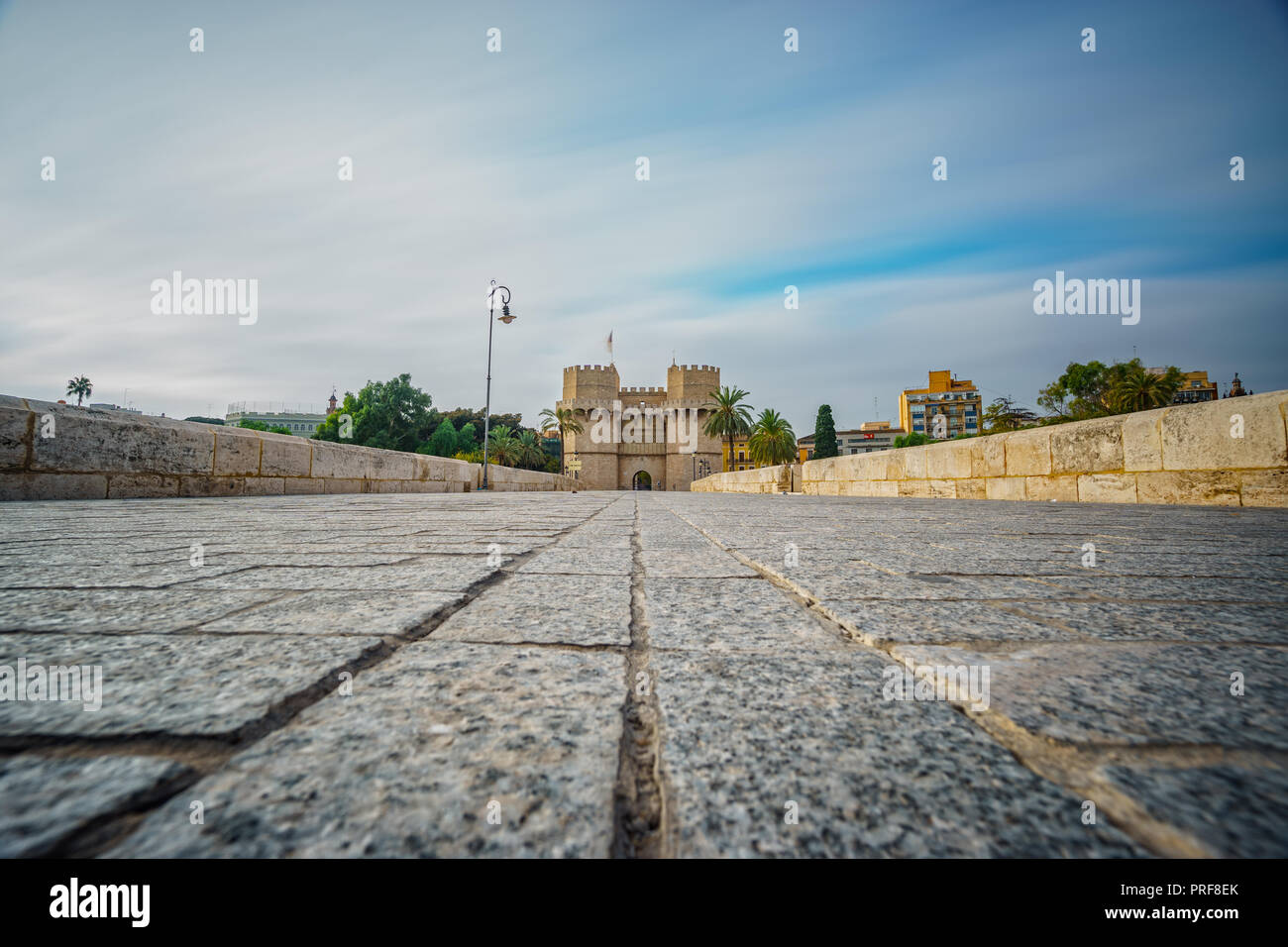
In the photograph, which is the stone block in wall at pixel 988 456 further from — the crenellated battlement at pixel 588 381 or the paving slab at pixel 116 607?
the crenellated battlement at pixel 588 381

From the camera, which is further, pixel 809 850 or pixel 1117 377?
pixel 1117 377

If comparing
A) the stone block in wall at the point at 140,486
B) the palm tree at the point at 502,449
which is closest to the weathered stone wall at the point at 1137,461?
the stone block in wall at the point at 140,486

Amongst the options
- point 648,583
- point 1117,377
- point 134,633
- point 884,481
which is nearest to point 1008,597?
point 648,583

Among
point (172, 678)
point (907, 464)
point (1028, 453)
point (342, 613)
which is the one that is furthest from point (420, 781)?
point (907, 464)

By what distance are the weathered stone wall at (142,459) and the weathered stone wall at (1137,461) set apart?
373 inches

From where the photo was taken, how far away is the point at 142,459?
555 centimetres

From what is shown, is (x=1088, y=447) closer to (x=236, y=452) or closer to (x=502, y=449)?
(x=236, y=452)

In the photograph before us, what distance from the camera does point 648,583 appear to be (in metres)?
1.60

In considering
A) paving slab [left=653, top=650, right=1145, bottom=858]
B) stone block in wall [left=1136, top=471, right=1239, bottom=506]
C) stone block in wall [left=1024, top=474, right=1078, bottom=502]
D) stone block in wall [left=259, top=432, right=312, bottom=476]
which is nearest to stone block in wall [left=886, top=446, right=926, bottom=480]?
stone block in wall [left=1024, top=474, right=1078, bottom=502]

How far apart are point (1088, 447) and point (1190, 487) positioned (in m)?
1.15

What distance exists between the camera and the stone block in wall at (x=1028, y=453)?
22.4 feet

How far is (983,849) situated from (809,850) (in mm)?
152
